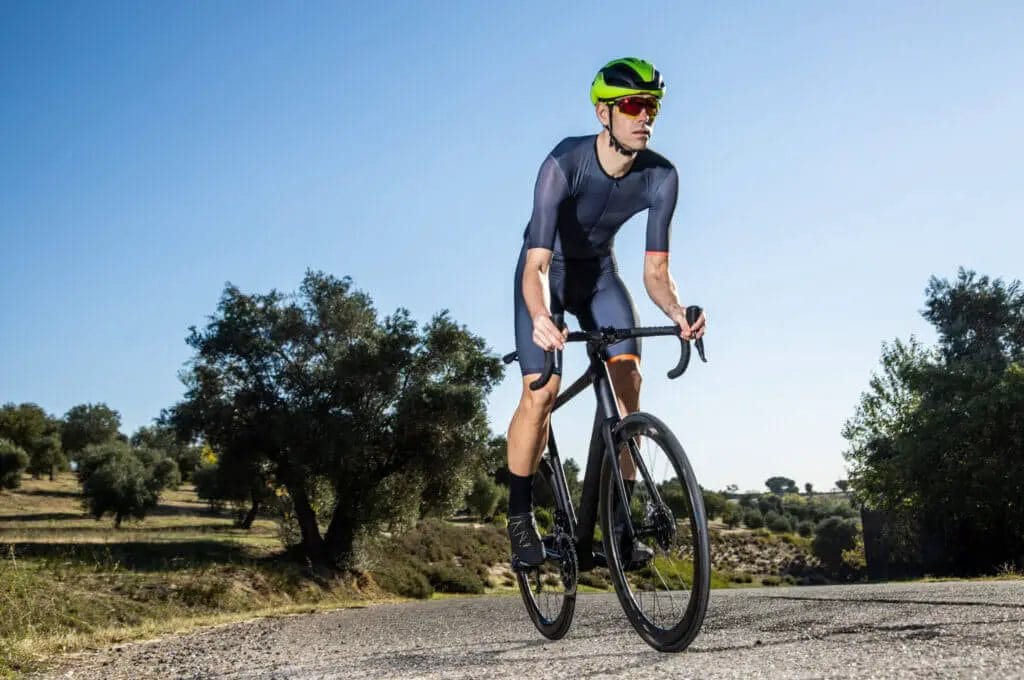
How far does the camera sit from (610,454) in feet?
16.0

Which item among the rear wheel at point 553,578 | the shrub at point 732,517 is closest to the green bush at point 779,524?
the shrub at point 732,517

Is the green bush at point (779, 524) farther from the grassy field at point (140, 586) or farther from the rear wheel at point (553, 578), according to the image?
the rear wheel at point (553, 578)

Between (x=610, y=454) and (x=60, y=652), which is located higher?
(x=610, y=454)

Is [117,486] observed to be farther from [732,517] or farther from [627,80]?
[732,517]

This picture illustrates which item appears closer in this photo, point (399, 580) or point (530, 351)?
point (530, 351)

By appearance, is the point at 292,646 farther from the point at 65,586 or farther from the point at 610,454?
the point at 65,586

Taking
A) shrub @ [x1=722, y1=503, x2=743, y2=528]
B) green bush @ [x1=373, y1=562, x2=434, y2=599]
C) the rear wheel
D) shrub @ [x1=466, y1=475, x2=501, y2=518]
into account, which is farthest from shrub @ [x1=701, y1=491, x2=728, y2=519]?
shrub @ [x1=722, y1=503, x2=743, y2=528]

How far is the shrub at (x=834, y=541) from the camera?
69750 mm

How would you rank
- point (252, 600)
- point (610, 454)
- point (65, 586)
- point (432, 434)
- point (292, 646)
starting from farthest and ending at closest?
point (432, 434), point (252, 600), point (65, 586), point (292, 646), point (610, 454)

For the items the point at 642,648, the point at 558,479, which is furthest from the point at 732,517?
the point at 642,648

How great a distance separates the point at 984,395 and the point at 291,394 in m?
27.6

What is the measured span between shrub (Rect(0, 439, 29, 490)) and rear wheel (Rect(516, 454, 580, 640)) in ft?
219

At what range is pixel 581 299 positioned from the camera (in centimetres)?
557

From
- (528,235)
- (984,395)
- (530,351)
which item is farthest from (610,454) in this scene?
(984,395)
